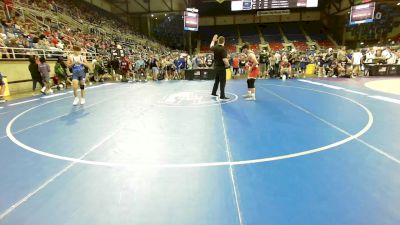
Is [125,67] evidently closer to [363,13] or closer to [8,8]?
[8,8]

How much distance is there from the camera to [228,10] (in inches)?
1574

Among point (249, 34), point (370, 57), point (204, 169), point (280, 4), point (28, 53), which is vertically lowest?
point (204, 169)

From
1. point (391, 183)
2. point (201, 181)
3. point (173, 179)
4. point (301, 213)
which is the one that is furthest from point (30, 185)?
point (391, 183)

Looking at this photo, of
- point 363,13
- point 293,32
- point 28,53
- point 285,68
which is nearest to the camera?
point 28,53

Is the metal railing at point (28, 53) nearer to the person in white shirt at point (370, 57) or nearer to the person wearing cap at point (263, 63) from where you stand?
the person wearing cap at point (263, 63)

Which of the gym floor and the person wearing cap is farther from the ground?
the person wearing cap

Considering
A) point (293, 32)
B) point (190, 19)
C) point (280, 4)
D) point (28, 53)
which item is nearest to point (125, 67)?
point (28, 53)

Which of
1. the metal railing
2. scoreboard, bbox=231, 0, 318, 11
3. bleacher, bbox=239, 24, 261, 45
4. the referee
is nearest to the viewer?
the referee

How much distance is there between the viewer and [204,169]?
3.14m

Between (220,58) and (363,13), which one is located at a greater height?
(363,13)

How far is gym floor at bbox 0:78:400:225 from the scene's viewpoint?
226cm

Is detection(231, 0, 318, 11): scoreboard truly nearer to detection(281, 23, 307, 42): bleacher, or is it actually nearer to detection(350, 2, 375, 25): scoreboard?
detection(350, 2, 375, 25): scoreboard

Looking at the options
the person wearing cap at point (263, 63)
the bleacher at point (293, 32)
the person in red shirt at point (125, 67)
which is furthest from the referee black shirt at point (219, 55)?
the bleacher at point (293, 32)

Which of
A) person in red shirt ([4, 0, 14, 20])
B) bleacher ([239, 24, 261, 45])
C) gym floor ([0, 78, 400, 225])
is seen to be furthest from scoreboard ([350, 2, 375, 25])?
person in red shirt ([4, 0, 14, 20])
